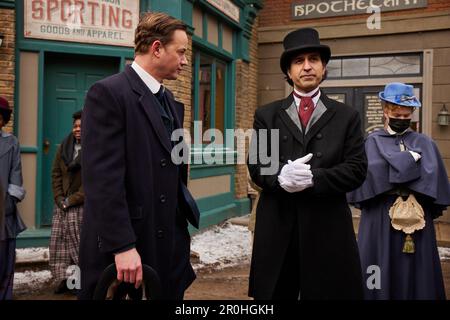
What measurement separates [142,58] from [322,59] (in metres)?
1.05

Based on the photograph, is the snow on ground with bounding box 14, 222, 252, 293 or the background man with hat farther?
the snow on ground with bounding box 14, 222, 252, 293

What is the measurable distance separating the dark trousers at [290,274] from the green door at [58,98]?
5.03 m

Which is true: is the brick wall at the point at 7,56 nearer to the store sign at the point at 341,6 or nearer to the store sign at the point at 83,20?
the store sign at the point at 83,20

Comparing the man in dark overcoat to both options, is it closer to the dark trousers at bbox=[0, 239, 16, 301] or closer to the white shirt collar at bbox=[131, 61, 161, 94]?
the white shirt collar at bbox=[131, 61, 161, 94]

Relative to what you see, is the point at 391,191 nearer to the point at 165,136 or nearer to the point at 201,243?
the point at 165,136

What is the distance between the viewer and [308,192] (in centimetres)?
255

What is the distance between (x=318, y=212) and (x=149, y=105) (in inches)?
41.2

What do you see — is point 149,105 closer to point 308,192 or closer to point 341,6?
point 308,192

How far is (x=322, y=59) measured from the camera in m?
2.79

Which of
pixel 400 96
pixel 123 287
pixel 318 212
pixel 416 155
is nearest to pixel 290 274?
pixel 318 212

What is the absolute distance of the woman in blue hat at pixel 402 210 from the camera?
3744 millimetres

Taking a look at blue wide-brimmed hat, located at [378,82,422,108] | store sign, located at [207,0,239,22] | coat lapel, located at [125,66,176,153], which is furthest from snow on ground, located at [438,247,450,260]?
coat lapel, located at [125,66,176,153]

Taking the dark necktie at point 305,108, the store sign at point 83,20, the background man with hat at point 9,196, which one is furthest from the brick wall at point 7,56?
the dark necktie at point 305,108

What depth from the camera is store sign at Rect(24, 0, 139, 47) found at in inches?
257
